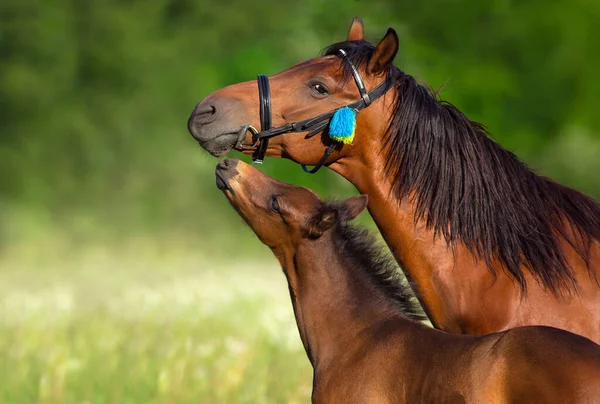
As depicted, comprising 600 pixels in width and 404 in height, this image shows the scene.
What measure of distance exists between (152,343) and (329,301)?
3.88 meters

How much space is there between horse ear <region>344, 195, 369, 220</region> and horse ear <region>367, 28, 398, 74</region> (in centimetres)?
60

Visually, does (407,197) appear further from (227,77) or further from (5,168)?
Answer: (227,77)

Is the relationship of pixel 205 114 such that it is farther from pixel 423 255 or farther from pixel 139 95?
pixel 139 95

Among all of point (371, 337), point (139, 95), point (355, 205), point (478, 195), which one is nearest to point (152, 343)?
point (355, 205)

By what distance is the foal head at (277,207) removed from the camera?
521 centimetres

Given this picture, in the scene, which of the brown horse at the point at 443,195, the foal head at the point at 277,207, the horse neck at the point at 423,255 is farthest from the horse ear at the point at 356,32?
the foal head at the point at 277,207

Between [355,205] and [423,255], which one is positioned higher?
[355,205]

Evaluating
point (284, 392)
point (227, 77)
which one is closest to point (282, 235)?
point (284, 392)

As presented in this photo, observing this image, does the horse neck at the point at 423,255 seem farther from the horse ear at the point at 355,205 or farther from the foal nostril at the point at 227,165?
the foal nostril at the point at 227,165

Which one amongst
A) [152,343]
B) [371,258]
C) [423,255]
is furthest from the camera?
[152,343]

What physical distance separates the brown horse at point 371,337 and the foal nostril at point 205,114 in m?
0.29

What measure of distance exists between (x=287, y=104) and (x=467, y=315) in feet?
4.31

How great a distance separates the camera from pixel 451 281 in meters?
4.93

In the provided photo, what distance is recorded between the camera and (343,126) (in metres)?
5.02
